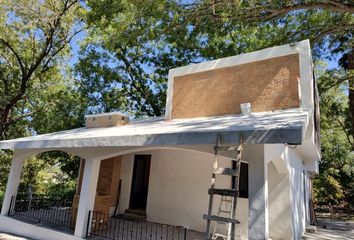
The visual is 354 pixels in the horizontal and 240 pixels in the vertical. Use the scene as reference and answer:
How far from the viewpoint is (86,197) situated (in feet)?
31.1

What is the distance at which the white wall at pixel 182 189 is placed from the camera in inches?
445

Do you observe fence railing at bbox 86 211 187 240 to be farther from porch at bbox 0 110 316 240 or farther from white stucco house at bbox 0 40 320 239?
white stucco house at bbox 0 40 320 239

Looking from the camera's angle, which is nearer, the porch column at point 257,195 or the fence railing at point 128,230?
the porch column at point 257,195

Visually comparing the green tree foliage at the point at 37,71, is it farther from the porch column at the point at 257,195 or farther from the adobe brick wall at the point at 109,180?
the porch column at the point at 257,195

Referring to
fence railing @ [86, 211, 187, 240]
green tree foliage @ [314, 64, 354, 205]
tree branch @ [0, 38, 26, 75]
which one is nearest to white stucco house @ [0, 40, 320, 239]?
fence railing @ [86, 211, 187, 240]

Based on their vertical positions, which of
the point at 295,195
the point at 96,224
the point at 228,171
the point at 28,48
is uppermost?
the point at 28,48

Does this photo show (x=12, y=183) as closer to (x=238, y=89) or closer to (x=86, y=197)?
(x=86, y=197)

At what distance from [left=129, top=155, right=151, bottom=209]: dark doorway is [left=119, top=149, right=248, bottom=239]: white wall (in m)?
0.52

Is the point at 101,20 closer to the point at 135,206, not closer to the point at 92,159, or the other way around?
the point at 92,159

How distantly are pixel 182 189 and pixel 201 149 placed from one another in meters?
5.42

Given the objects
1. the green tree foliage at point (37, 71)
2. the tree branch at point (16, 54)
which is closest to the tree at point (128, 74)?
the green tree foliage at point (37, 71)

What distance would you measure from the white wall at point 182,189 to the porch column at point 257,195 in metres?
4.18

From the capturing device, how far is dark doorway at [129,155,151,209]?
14.4 m

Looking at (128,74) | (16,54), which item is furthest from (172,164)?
(16,54)
